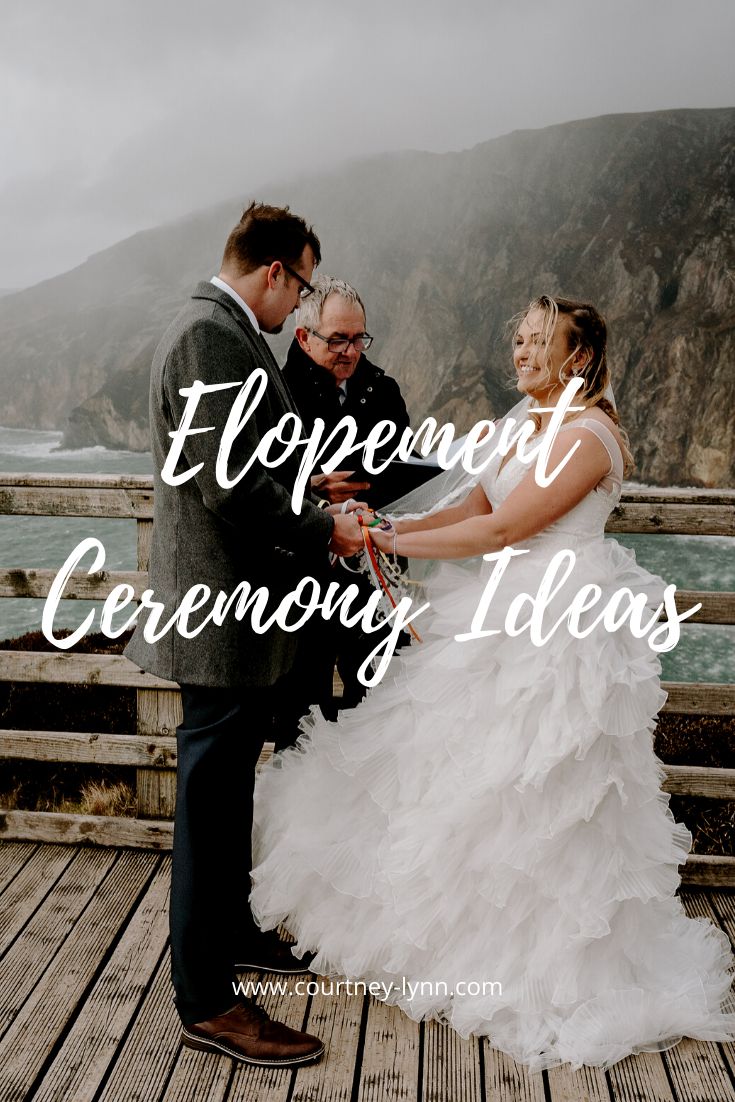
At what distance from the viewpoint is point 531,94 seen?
51.4m

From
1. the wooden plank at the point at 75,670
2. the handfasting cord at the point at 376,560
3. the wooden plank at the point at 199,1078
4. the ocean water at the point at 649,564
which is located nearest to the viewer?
the wooden plank at the point at 199,1078

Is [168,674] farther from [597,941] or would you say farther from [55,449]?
[55,449]

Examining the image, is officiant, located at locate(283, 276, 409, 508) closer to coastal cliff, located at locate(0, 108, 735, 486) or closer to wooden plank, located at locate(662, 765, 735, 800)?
wooden plank, located at locate(662, 765, 735, 800)

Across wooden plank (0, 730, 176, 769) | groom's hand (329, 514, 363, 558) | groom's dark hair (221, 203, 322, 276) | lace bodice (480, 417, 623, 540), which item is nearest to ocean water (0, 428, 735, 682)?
wooden plank (0, 730, 176, 769)

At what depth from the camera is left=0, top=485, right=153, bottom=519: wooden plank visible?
2771mm

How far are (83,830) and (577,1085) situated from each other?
72.7 inches

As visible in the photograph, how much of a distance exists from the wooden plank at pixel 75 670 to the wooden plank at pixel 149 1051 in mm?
980

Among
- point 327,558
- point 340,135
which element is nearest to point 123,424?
point 340,135

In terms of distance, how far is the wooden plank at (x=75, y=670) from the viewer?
9.45 ft

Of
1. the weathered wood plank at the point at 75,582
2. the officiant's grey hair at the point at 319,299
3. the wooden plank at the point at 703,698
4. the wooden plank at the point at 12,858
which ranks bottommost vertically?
the wooden plank at the point at 12,858

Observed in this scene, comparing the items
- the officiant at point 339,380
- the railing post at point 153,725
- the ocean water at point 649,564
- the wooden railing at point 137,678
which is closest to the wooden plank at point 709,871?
the wooden railing at point 137,678

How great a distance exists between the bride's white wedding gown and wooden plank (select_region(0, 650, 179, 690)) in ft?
3.09

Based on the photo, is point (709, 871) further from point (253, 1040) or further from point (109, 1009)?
point (109, 1009)

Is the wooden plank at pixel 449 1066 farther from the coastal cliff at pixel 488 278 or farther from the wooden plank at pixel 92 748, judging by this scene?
the coastal cliff at pixel 488 278
